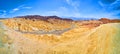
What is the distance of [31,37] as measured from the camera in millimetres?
3816

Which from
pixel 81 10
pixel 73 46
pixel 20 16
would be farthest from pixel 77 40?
pixel 20 16

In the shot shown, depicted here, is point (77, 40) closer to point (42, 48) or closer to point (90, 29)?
point (90, 29)

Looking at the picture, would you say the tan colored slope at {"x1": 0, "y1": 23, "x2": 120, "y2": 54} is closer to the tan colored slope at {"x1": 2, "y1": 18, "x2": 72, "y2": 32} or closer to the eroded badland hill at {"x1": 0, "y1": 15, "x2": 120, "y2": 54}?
the eroded badland hill at {"x1": 0, "y1": 15, "x2": 120, "y2": 54}

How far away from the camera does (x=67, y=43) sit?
3846mm

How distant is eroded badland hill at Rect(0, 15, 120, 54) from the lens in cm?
382

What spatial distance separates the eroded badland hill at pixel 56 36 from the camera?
382 centimetres

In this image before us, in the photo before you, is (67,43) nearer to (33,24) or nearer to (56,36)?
Result: (56,36)

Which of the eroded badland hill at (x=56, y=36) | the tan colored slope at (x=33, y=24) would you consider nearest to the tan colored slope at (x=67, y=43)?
the eroded badland hill at (x=56, y=36)

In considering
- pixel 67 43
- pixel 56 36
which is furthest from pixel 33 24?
→ pixel 67 43

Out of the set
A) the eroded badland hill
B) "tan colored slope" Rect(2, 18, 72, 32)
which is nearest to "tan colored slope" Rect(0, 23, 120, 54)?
the eroded badland hill

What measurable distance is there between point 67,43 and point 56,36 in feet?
0.74

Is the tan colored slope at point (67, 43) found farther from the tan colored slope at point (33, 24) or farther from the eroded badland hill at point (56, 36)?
the tan colored slope at point (33, 24)

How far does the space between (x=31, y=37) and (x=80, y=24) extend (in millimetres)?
884

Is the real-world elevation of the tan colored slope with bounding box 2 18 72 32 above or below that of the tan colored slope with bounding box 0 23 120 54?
above
